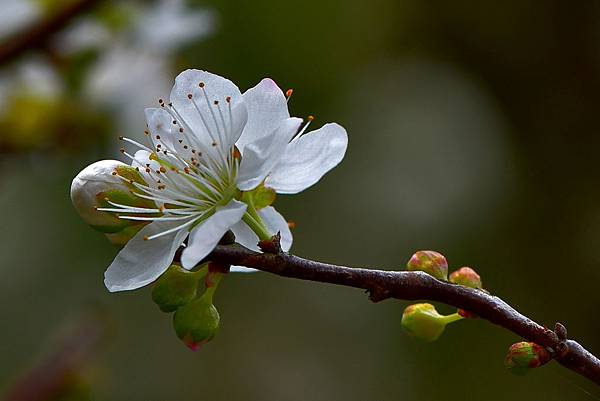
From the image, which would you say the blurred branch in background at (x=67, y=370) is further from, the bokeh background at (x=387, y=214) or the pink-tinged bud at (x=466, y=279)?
the bokeh background at (x=387, y=214)

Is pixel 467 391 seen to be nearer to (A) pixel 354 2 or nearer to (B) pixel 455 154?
(B) pixel 455 154

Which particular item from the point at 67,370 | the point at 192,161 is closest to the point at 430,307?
the point at 192,161

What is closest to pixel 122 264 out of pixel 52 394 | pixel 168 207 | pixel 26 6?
pixel 168 207

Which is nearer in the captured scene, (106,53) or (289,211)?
(106,53)

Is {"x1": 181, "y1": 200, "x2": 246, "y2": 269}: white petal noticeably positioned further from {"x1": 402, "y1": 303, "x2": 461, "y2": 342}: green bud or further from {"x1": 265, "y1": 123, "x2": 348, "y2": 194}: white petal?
{"x1": 402, "y1": 303, "x2": 461, "y2": 342}: green bud

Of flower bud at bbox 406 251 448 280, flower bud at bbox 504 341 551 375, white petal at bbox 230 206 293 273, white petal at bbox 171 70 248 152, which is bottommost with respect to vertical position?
white petal at bbox 230 206 293 273

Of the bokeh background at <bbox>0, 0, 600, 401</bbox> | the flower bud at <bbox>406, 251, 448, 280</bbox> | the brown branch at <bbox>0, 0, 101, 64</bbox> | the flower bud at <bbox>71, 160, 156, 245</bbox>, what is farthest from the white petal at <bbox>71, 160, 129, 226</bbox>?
the bokeh background at <bbox>0, 0, 600, 401</bbox>
